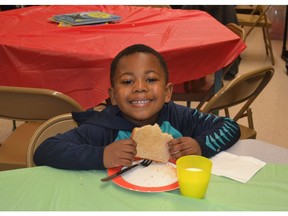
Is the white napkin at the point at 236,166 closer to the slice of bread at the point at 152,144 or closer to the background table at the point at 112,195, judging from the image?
the background table at the point at 112,195

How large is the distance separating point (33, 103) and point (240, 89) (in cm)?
87

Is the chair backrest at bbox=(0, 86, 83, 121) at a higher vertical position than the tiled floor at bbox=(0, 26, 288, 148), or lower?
higher

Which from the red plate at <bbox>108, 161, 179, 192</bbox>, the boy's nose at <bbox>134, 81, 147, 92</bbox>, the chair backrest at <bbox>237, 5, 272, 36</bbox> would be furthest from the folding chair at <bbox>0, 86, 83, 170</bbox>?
the chair backrest at <bbox>237, 5, 272, 36</bbox>

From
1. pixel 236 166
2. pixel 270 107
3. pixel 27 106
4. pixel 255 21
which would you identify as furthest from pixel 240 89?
pixel 255 21

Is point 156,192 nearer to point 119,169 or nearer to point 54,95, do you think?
point 119,169

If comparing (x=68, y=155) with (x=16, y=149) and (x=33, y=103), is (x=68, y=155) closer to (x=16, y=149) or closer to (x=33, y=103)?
(x=33, y=103)

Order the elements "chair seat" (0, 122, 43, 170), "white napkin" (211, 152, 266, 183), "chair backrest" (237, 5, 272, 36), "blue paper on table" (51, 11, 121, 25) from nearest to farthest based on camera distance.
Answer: "white napkin" (211, 152, 266, 183)
"chair seat" (0, 122, 43, 170)
"blue paper on table" (51, 11, 121, 25)
"chair backrest" (237, 5, 272, 36)

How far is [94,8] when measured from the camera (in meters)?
2.88

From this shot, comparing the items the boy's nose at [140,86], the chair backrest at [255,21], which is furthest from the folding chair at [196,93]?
the chair backrest at [255,21]

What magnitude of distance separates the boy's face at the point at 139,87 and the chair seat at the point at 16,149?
0.62 meters

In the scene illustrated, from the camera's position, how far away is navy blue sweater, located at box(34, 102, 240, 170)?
3.25 ft

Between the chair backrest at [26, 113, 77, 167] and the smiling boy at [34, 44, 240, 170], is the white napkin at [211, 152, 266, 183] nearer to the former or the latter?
the smiling boy at [34, 44, 240, 170]

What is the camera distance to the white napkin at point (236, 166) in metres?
0.94

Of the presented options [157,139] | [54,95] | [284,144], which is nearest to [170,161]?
[157,139]
